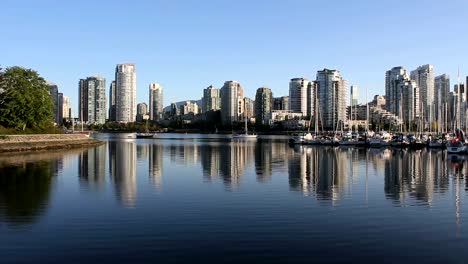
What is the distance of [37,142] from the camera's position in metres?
77.5

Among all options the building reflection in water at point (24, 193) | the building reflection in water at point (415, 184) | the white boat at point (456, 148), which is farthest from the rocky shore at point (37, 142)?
the white boat at point (456, 148)

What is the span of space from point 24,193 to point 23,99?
60555 mm

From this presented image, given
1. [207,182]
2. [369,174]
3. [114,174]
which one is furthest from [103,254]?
[369,174]

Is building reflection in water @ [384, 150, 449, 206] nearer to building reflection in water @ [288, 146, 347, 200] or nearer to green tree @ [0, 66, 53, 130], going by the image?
building reflection in water @ [288, 146, 347, 200]

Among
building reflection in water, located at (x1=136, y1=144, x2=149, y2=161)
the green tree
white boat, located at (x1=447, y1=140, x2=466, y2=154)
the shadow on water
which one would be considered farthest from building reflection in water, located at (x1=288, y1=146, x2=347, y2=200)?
the green tree

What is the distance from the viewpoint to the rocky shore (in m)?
69.1

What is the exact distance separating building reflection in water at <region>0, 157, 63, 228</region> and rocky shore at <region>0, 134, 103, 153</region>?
27.8 meters

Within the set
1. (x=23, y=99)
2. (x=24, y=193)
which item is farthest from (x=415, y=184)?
(x=23, y=99)

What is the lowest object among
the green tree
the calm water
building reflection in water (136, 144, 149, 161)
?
the calm water

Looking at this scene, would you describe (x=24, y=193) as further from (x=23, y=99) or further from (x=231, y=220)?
(x=23, y=99)

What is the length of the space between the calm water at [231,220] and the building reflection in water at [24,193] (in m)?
0.07

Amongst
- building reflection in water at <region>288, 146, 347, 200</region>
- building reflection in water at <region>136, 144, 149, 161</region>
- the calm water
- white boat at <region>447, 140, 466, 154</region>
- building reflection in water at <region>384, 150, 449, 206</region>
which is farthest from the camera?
white boat at <region>447, 140, 466, 154</region>

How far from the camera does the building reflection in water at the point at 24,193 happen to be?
803 inches

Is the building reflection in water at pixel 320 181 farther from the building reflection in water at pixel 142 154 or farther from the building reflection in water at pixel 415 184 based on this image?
the building reflection in water at pixel 142 154
